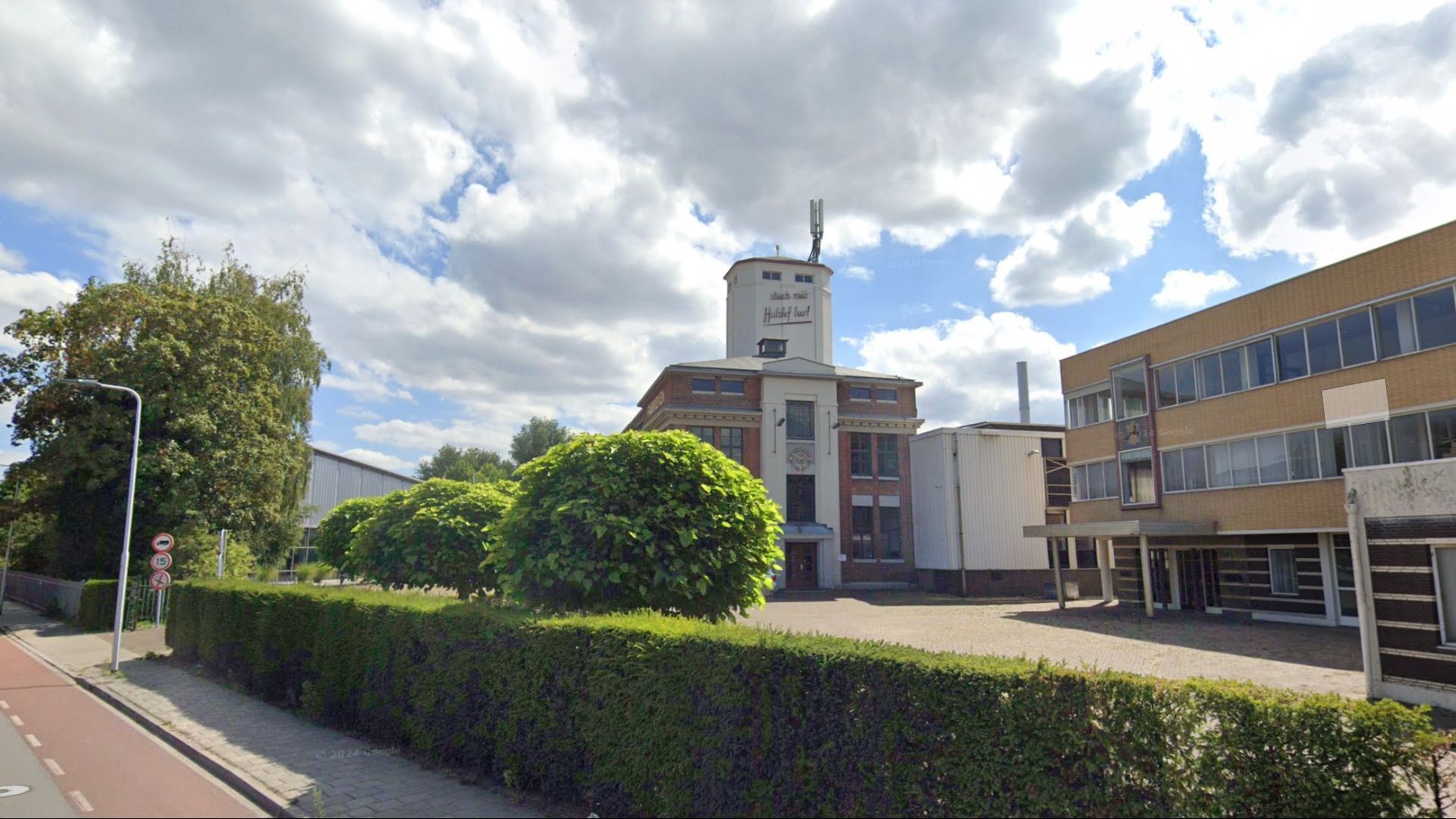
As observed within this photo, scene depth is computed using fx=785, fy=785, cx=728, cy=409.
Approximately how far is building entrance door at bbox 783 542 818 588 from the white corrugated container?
6171 mm

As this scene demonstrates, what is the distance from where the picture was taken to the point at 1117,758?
4.63 m

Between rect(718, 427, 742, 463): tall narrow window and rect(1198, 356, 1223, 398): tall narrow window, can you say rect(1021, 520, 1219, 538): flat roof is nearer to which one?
rect(1198, 356, 1223, 398): tall narrow window

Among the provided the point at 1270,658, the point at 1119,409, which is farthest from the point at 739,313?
the point at 1270,658

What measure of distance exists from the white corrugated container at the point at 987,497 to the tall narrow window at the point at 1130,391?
1029cm

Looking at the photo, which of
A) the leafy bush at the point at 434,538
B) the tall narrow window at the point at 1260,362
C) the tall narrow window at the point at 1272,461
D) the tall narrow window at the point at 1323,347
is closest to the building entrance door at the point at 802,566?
the tall narrow window at the point at 1272,461

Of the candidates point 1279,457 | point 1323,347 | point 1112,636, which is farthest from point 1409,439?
point 1112,636

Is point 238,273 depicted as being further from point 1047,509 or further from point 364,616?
point 1047,509

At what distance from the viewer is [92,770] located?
30.3ft

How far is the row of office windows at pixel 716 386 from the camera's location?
43.5 meters

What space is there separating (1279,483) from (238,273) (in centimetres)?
3986

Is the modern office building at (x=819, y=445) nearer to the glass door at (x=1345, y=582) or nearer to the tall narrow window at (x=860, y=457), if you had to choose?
the tall narrow window at (x=860, y=457)

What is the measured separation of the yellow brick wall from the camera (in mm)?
19562

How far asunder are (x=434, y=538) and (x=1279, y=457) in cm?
2387

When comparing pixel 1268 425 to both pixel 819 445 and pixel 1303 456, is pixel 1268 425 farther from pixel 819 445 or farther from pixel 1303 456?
pixel 819 445
